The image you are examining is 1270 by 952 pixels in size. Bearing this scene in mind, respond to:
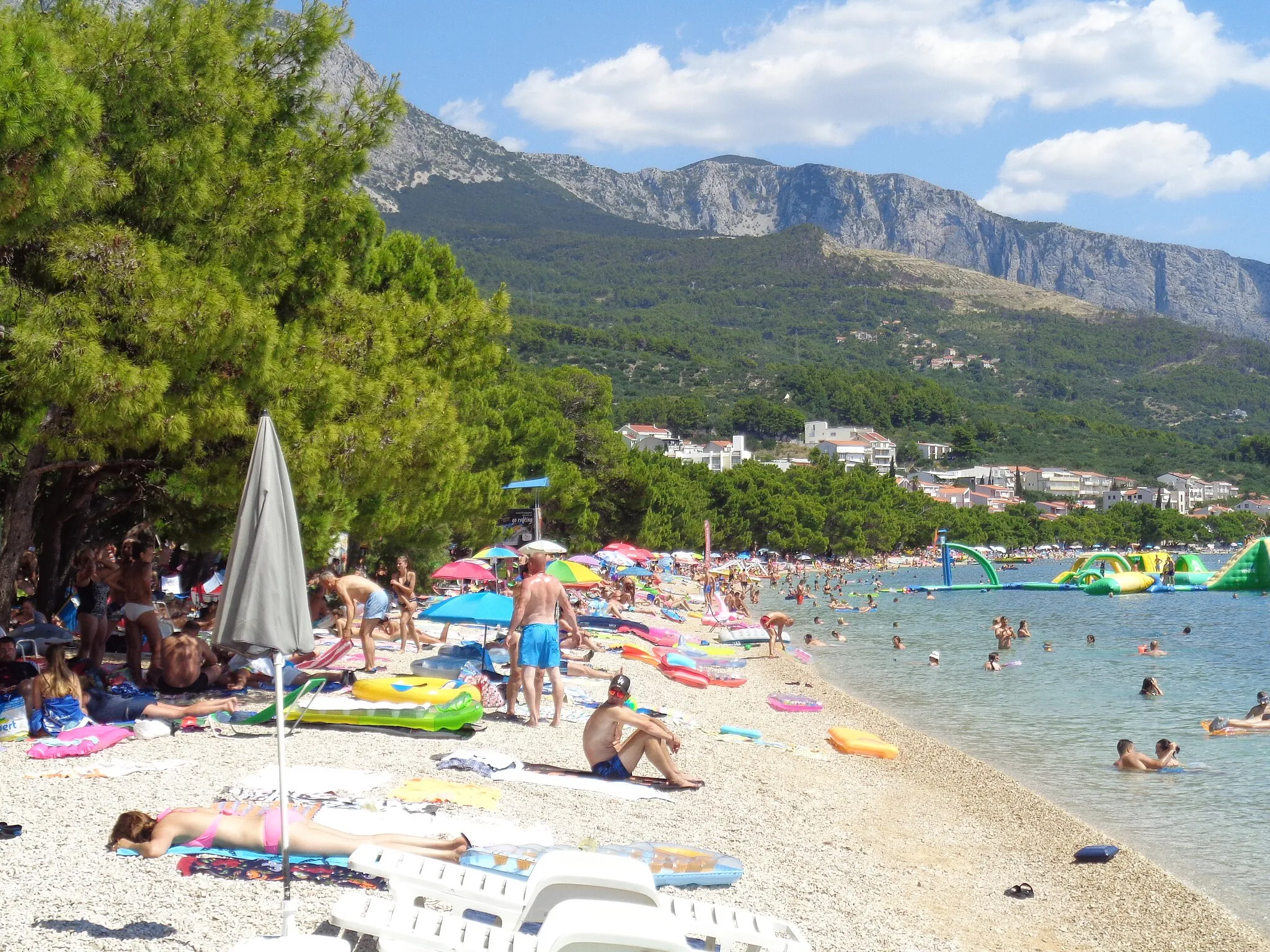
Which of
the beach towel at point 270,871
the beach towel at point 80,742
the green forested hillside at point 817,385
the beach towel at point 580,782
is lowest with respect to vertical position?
the beach towel at point 580,782

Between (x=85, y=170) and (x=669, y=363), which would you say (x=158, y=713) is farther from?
(x=669, y=363)

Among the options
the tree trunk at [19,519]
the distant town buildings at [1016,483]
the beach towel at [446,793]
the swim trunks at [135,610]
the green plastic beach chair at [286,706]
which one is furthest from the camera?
the distant town buildings at [1016,483]

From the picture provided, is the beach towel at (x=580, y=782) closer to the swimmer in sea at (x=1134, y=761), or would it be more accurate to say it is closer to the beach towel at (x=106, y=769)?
the beach towel at (x=106, y=769)

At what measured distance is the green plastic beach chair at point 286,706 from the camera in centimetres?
907

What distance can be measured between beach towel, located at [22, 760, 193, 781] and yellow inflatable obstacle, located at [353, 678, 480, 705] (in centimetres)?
213

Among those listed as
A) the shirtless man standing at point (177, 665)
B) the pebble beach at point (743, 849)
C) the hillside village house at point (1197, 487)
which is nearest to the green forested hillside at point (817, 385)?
the hillside village house at point (1197, 487)

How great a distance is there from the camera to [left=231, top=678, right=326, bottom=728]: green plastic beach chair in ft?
29.8

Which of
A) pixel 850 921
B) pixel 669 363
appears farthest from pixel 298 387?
pixel 669 363

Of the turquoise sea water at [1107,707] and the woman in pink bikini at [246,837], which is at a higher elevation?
the woman in pink bikini at [246,837]

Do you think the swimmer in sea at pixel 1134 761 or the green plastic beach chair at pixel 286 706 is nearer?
the green plastic beach chair at pixel 286 706

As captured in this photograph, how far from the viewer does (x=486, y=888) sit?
4984mm

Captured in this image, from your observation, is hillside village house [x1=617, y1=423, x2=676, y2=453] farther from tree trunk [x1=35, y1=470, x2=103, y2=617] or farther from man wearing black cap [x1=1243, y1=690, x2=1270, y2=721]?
tree trunk [x1=35, y1=470, x2=103, y2=617]

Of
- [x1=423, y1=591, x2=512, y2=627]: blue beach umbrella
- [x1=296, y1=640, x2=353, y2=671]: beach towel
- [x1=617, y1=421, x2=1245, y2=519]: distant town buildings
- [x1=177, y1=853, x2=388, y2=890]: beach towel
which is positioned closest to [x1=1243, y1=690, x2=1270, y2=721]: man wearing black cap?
[x1=423, y1=591, x2=512, y2=627]: blue beach umbrella

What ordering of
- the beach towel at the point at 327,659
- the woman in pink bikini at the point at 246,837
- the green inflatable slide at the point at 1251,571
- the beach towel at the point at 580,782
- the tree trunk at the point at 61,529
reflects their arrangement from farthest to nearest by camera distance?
the green inflatable slide at the point at 1251,571 < the tree trunk at the point at 61,529 < the beach towel at the point at 327,659 < the beach towel at the point at 580,782 < the woman in pink bikini at the point at 246,837
